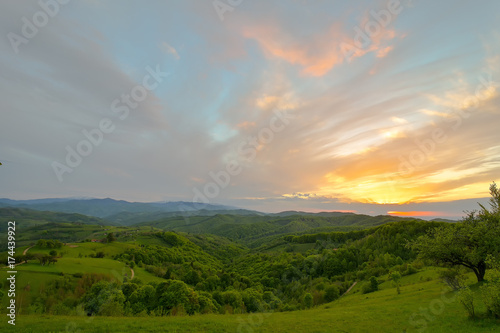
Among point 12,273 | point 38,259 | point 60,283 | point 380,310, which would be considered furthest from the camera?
point 38,259

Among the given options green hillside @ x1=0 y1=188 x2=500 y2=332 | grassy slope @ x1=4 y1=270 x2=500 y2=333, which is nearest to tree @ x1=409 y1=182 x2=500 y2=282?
green hillside @ x1=0 y1=188 x2=500 y2=332

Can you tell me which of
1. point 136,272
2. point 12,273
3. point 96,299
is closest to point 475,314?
point 96,299

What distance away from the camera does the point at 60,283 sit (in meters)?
56.9

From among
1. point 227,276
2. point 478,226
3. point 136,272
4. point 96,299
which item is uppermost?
point 478,226

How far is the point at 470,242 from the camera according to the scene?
105 ft

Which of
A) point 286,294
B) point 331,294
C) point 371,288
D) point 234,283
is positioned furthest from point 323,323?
point 286,294

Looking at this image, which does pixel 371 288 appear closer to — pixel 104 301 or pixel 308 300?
pixel 308 300

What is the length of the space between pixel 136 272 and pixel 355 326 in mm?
99761

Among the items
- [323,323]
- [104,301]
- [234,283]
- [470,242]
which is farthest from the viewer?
[234,283]

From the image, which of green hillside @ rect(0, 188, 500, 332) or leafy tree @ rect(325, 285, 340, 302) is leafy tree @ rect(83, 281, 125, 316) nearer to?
green hillside @ rect(0, 188, 500, 332)

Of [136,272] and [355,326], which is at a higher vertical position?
[355,326]

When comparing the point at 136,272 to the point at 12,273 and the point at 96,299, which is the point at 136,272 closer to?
the point at 12,273

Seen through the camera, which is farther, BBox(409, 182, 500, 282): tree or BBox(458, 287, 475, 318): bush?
BBox(409, 182, 500, 282): tree

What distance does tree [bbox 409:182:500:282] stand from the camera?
98.3 ft
